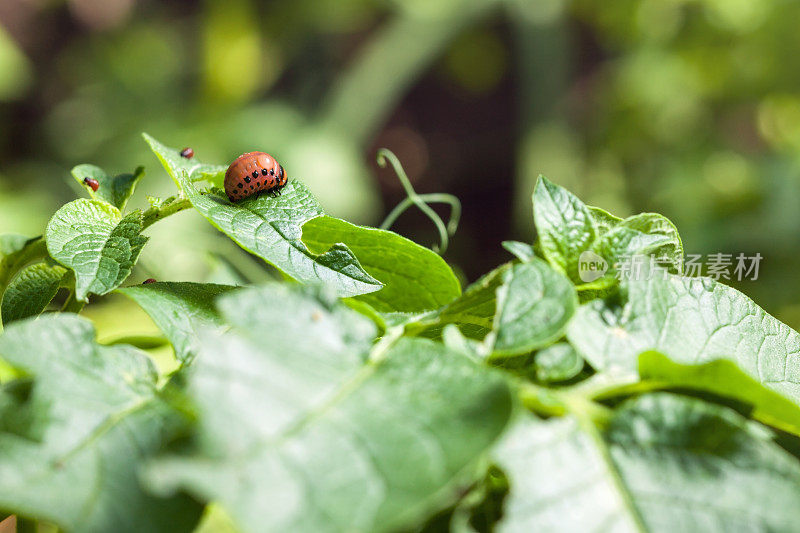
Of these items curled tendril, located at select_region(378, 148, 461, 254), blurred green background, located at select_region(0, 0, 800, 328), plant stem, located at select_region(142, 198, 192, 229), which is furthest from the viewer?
blurred green background, located at select_region(0, 0, 800, 328)

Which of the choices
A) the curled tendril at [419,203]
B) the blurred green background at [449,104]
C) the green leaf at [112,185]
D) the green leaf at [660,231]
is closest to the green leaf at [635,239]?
the green leaf at [660,231]

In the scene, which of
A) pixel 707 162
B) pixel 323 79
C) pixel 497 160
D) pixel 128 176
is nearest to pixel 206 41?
pixel 323 79

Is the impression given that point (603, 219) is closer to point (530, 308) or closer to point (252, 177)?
point (530, 308)

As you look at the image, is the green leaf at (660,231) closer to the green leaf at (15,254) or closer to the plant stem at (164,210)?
the plant stem at (164,210)

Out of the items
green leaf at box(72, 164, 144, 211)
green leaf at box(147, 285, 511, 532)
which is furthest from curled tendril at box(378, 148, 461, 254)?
green leaf at box(147, 285, 511, 532)

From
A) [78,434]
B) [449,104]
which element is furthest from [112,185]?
[449,104]

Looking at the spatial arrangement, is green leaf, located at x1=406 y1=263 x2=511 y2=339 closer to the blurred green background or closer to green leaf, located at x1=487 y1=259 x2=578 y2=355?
green leaf, located at x1=487 y1=259 x2=578 y2=355
